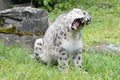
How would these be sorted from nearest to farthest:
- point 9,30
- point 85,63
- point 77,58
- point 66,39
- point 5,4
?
point 66,39 < point 77,58 < point 85,63 < point 9,30 < point 5,4

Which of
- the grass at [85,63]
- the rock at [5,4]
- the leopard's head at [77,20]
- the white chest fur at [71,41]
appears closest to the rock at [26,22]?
the grass at [85,63]

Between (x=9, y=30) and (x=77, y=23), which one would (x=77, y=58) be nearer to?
(x=77, y=23)

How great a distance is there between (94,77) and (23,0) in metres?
8.63

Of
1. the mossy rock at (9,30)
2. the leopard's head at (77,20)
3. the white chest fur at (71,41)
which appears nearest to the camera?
the leopard's head at (77,20)

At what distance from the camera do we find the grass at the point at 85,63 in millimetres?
5695

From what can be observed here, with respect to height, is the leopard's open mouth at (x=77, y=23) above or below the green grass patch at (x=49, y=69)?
above

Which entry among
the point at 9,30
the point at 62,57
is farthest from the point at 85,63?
the point at 9,30

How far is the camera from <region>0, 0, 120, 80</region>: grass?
5.70 m

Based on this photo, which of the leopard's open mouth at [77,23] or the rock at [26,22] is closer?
the leopard's open mouth at [77,23]

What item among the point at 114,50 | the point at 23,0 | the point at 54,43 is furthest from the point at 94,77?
the point at 23,0

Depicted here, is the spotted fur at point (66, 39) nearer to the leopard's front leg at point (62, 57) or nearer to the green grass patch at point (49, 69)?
the leopard's front leg at point (62, 57)

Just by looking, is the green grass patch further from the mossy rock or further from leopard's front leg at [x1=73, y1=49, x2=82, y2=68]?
the mossy rock

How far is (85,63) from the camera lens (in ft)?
24.2

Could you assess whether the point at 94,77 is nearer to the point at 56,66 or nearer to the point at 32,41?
the point at 56,66
